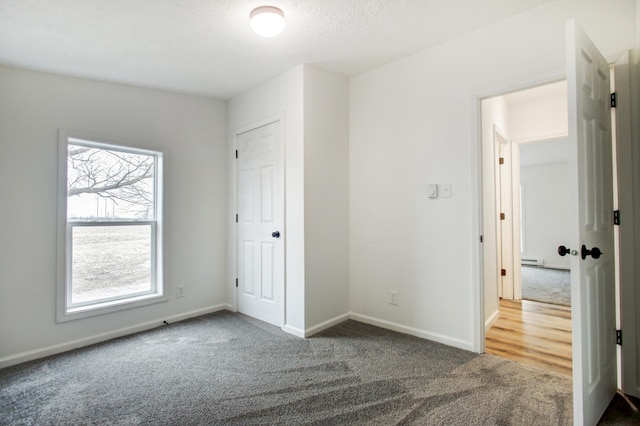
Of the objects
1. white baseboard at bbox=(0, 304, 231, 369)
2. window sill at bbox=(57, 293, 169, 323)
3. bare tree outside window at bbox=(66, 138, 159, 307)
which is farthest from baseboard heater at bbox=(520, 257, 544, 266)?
bare tree outside window at bbox=(66, 138, 159, 307)

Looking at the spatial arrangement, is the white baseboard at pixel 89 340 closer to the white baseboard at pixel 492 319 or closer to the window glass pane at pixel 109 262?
the window glass pane at pixel 109 262

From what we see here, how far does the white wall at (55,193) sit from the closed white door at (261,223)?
0.37m

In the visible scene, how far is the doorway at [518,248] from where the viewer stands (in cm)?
279

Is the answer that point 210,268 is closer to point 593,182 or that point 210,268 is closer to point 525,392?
point 525,392

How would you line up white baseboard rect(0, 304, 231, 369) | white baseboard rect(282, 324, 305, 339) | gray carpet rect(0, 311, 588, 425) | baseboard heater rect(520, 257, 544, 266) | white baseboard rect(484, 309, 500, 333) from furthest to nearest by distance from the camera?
baseboard heater rect(520, 257, 544, 266)
white baseboard rect(484, 309, 500, 333)
white baseboard rect(282, 324, 305, 339)
white baseboard rect(0, 304, 231, 369)
gray carpet rect(0, 311, 588, 425)

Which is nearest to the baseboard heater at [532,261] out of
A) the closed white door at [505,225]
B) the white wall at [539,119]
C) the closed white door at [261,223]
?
the closed white door at [505,225]

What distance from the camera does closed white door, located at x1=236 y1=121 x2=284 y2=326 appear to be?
10.7 feet

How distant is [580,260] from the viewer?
1.51m

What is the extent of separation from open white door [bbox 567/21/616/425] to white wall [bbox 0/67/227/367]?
11.2ft

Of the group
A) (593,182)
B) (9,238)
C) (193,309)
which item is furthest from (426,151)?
(9,238)

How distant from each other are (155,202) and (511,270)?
4458 mm

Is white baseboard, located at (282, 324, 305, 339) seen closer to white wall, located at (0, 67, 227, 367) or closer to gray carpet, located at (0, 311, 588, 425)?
gray carpet, located at (0, 311, 588, 425)

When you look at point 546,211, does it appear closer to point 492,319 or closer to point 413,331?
point 492,319

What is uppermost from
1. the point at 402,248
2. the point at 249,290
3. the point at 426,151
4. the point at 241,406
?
the point at 426,151
